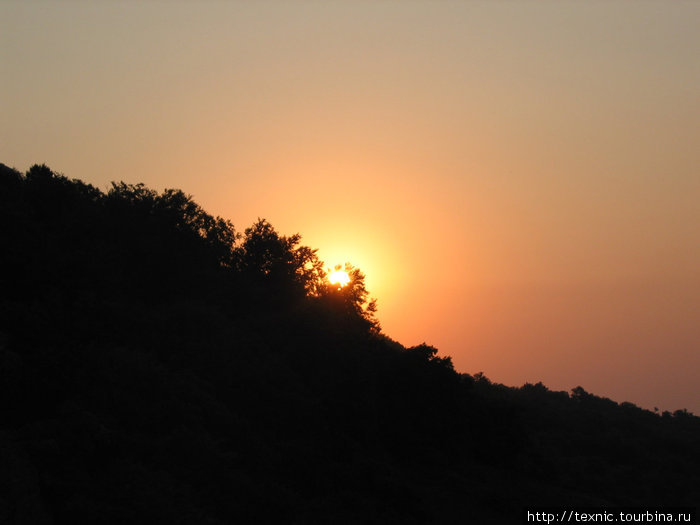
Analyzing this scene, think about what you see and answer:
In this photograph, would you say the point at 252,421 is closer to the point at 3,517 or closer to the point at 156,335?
the point at 156,335

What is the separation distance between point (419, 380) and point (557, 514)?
12500mm

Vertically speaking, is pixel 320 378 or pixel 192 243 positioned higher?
pixel 192 243

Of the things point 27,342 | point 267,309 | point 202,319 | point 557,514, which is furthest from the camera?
point 267,309

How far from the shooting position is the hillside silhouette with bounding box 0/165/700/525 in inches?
869

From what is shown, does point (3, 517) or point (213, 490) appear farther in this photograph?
point (213, 490)

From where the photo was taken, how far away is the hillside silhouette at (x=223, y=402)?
2206cm

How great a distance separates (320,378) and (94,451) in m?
19.4

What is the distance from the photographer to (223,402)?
33312mm

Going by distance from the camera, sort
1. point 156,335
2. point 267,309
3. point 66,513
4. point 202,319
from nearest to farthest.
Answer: point 66,513
point 156,335
point 202,319
point 267,309

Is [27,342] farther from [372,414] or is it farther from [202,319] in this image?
[372,414]

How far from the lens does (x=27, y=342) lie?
25.5 metres

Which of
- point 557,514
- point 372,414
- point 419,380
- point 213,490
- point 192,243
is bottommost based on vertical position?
point 213,490

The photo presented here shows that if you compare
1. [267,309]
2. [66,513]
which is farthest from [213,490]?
[267,309]

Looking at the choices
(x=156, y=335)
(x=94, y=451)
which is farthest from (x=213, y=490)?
(x=156, y=335)
